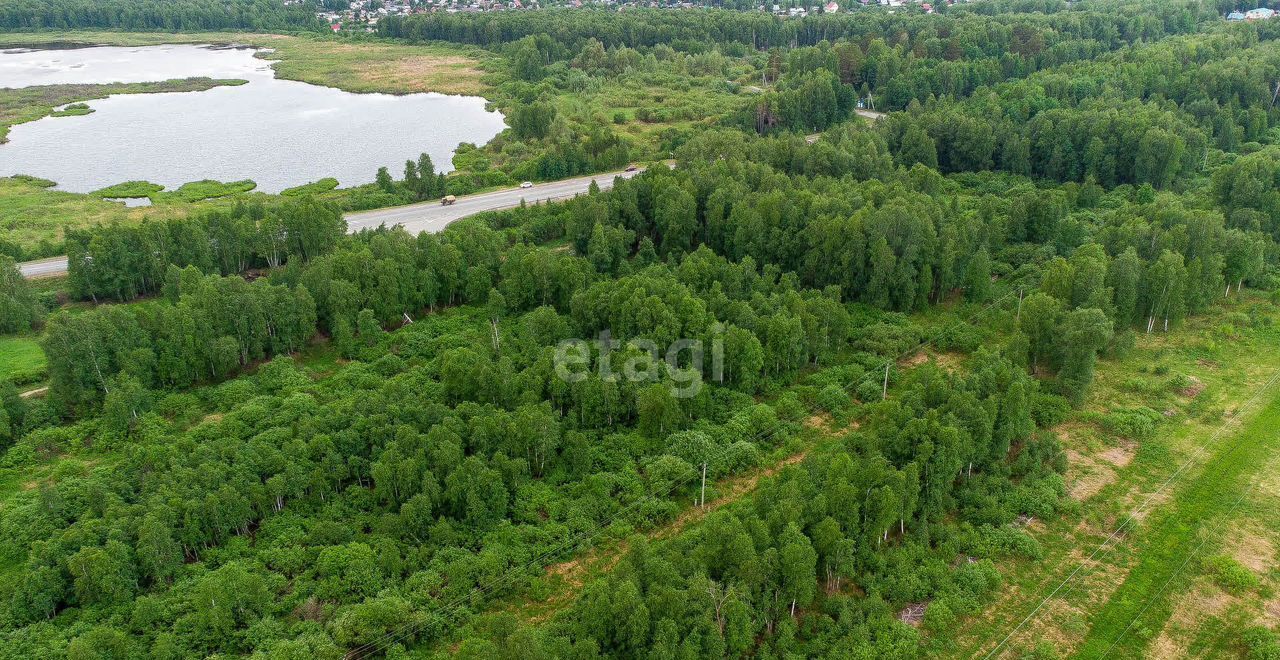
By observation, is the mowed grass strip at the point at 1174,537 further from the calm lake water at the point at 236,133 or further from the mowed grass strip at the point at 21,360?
the calm lake water at the point at 236,133

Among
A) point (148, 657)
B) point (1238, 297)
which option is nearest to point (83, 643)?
point (148, 657)

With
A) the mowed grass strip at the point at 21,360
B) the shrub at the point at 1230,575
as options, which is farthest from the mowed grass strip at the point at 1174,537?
the mowed grass strip at the point at 21,360

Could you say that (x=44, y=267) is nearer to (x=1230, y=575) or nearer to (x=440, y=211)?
(x=440, y=211)

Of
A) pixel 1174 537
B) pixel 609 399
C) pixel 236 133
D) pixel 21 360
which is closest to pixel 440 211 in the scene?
pixel 21 360

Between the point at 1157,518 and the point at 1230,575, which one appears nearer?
the point at 1230,575

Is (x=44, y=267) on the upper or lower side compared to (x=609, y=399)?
upper

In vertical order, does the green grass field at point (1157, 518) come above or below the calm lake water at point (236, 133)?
below

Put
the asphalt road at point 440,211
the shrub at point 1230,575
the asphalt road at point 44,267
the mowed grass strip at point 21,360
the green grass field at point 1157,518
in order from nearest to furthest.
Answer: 1. the green grass field at point 1157,518
2. the shrub at point 1230,575
3. the mowed grass strip at point 21,360
4. the asphalt road at point 44,267
5. the asphalt road at point 440,211
